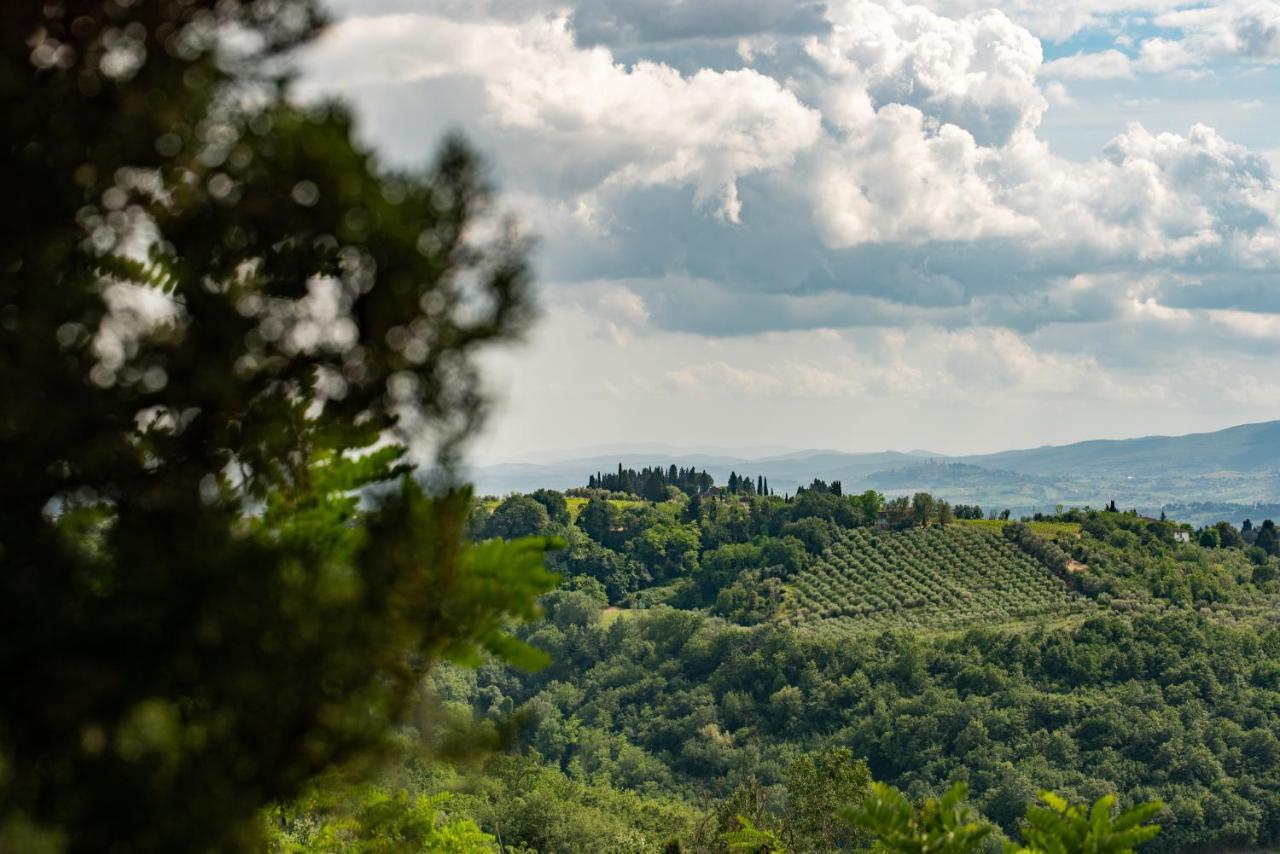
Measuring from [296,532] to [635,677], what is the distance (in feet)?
269

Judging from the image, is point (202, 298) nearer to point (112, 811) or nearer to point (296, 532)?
point (296, 532)

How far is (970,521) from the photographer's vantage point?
98.5m

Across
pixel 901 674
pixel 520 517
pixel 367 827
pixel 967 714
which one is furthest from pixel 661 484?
pixel 367 827

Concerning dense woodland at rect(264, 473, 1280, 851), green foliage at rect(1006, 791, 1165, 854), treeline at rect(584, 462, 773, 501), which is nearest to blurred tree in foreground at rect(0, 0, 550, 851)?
green foliage at rect(1006, 791, 1165, 854)

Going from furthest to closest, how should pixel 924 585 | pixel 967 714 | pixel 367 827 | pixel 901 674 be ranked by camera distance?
pixel 924 585
pixel 901 674
pixel 967 714
pixel 367 827

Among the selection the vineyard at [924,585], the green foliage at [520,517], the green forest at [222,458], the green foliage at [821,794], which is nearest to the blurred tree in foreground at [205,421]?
the green forest at [222,458]

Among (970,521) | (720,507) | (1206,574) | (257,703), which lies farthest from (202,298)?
(720,507)

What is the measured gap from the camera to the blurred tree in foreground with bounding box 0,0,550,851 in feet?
10.0

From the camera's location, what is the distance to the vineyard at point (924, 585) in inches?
3275

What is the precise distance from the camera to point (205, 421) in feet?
11.0

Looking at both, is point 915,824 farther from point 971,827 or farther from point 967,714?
point 967,714

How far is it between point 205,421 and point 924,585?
8837 centimetres

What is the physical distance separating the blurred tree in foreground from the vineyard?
266ft

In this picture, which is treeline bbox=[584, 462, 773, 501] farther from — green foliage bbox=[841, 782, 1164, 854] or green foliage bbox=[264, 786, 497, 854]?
green foliage bbox=[841, 782, 1164, 854]
